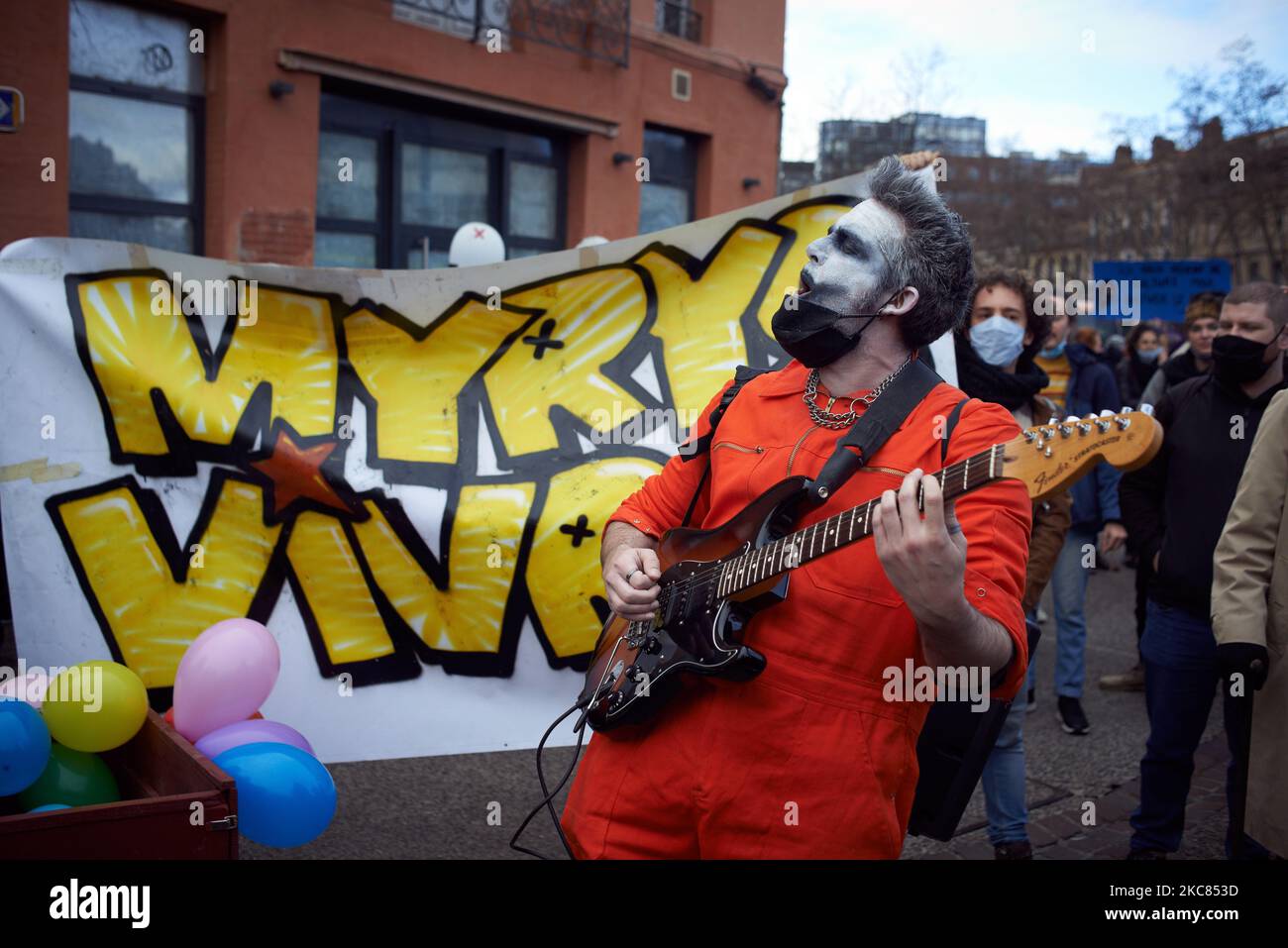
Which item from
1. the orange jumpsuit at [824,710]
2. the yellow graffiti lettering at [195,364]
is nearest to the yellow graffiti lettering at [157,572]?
the yellow graffiti lettering at [195,364]

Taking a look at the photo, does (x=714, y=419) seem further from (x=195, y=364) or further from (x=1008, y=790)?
(x=195, y=364)

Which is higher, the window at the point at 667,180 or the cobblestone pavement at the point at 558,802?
the window at the point at 667,180

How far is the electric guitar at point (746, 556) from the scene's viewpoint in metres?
1.86

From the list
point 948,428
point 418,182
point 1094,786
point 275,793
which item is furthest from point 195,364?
point 418,182

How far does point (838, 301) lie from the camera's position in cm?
226

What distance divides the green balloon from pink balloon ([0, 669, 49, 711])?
165 mm

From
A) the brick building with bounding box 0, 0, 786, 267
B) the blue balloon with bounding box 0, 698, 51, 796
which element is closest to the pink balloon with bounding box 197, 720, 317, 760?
the blue balloon with bounding box 0, 698, 51, 796

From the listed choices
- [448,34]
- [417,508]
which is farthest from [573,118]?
[417,508]

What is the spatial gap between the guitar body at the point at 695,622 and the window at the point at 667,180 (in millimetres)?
11756

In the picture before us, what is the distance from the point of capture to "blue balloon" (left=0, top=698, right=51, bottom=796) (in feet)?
8.23

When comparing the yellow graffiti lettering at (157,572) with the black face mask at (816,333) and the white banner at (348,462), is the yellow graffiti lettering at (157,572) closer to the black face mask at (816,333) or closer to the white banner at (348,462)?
the white banner at (348,462)
